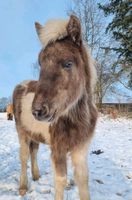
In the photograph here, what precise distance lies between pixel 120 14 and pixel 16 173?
16.9 metres

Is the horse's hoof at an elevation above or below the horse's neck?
below

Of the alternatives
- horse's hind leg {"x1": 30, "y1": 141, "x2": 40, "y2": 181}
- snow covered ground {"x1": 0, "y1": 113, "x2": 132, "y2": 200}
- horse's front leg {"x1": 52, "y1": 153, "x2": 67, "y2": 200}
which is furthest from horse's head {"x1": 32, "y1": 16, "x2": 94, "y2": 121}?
horse's hind leg {"x1": 30, "y1": 141, "x2": 40, "y2": 181}

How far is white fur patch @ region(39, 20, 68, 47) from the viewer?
11.8 feet

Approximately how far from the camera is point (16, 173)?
6.24m

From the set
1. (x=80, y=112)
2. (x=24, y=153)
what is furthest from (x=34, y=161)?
(x=80, y=112)

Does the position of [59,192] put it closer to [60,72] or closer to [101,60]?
[60,72]

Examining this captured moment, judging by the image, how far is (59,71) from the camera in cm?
339

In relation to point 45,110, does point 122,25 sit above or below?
above

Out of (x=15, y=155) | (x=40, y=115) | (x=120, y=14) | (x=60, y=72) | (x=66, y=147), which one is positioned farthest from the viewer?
(x=120, y=14)

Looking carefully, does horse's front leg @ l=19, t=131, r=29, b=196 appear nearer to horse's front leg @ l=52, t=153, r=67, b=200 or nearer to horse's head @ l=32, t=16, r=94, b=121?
horse's front leg @ l=52, t=153, r=67, b=200

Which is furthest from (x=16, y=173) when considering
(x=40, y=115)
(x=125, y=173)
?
(x=40, y=115)

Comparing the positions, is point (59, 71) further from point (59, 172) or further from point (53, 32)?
point (59, 172)

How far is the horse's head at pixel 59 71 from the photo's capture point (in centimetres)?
321

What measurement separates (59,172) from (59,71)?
1.43 metres
